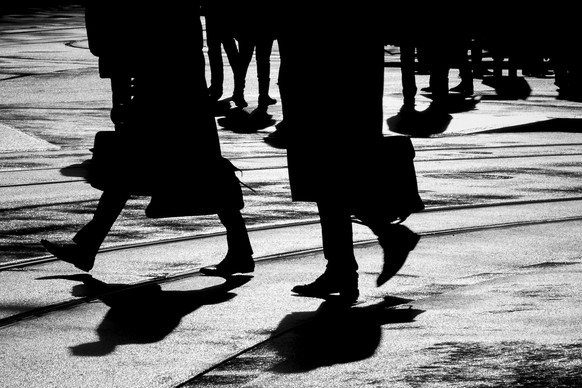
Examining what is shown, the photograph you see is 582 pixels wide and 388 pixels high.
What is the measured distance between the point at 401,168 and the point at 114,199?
4.33 feet

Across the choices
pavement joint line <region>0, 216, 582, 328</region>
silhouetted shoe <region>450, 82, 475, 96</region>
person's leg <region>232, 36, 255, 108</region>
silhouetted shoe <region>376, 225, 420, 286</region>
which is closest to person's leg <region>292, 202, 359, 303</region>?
silhouetted shoe <region>376, 225, 420, 286</region>

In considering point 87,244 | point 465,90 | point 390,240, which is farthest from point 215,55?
point 87,244

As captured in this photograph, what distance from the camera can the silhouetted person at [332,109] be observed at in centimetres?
583

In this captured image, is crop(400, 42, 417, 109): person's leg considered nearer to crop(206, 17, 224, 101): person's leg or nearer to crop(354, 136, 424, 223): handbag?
crop(206, 17, 224, 101): person's leg

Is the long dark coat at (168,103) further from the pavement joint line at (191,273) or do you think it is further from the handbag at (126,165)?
the pavement joint line at (191,273)

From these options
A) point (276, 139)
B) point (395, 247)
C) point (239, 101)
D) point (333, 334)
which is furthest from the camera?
point (239, 101)

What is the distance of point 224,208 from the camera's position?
629cm

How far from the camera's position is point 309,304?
5.81 meters

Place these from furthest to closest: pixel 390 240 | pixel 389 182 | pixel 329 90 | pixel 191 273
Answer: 1. pixel 390 240
2. pixel 191 273
3. pixel 389 182
4. pixel 329 90

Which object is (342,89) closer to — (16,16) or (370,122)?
(370,122)

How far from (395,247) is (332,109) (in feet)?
4.50

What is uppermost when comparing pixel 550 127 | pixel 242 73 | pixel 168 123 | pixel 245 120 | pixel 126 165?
pixel 168 123

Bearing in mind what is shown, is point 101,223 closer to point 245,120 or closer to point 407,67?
point 245,120

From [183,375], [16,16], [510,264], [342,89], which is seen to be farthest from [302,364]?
[16,16]
